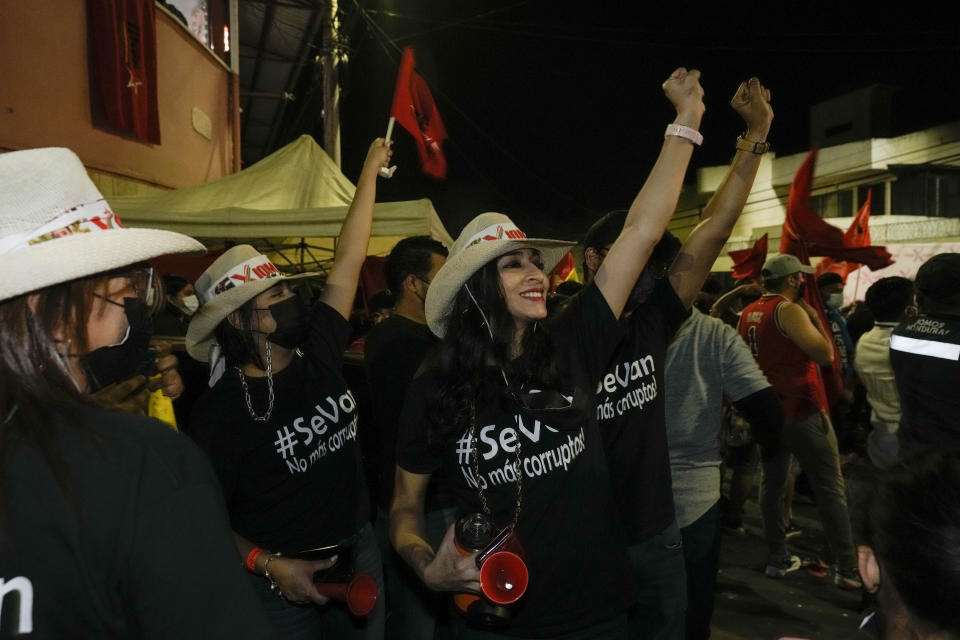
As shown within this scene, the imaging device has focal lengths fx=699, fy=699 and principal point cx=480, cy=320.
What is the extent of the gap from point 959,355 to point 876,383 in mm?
1215

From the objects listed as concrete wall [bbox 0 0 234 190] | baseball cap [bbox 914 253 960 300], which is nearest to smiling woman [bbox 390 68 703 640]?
baseball cap [bbox 914 253 960 300]

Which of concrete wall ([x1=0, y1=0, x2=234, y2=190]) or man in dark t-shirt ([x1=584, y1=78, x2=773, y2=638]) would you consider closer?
man in dark t-shirt ([x1=584, y1=78, x2=773, y2=638])

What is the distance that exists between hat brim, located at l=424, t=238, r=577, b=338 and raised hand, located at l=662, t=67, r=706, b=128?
684 mm

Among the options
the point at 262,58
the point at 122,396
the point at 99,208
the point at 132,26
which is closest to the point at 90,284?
the point at 99,208

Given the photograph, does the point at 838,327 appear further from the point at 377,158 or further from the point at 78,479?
the point at 78,479

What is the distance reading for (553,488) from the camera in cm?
225

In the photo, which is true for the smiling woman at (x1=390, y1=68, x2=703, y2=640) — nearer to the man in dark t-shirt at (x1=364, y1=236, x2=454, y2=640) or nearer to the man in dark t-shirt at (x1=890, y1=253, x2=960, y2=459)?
the man in dark t-shirt at (x1=364, y1=236, x2=454, y2=640)

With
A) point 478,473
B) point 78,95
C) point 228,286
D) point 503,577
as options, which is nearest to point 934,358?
point 478,473

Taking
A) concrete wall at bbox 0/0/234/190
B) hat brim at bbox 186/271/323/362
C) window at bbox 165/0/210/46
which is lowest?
hat brim at bbox 186/271/323/362

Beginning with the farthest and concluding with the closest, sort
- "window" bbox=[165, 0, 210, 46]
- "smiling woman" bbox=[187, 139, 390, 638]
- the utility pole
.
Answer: the utility pole → "window" bbox=[165, 0, 210, 46] → "smiling woman" bbox=[187, 139, 390, 638]

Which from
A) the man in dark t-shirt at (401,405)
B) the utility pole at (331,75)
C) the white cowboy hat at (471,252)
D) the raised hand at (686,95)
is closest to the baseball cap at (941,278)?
the raised hand at (686,95)

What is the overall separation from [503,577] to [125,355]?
3.73 ft

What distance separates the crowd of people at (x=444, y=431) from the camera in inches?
44.6

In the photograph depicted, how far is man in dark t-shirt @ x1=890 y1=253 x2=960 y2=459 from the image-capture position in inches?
146
